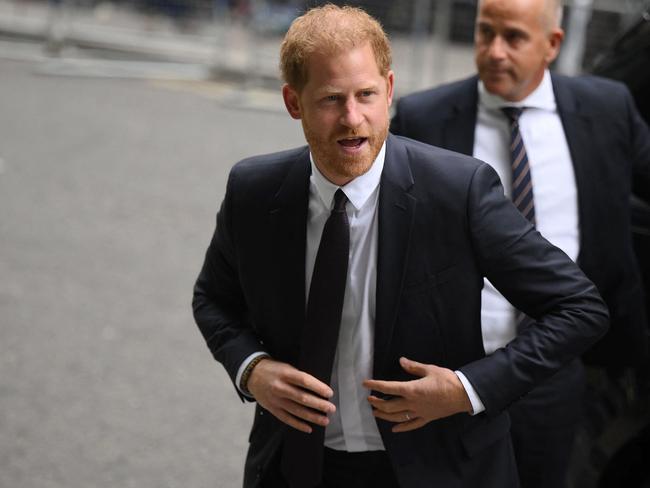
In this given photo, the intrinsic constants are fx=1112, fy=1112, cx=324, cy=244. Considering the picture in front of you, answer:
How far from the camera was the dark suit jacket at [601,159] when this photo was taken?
3.17m

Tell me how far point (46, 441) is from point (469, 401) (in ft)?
9.25

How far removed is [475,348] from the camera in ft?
7.56

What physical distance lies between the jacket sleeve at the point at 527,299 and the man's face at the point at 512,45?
1.02m

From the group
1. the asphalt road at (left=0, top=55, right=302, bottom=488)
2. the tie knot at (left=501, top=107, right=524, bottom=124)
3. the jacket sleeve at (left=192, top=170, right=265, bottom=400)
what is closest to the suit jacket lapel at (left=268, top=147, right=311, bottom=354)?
the jacket sleeve at (left=192, top=170, right=265, bottom=400)

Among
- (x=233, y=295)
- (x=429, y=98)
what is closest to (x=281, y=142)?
(x=429, y=98)

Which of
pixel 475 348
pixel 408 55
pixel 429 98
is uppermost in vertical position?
pixel 429 98

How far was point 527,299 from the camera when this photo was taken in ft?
7.32

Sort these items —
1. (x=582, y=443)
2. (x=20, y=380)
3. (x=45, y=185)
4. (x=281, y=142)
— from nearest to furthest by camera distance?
(x=582, y=443)
(x=20, y=380)
(x=45, y=185)
(x=281, y=142)

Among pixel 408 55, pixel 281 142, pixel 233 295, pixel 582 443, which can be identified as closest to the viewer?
pixel 233 295

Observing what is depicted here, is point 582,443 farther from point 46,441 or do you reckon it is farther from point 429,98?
point 46,441

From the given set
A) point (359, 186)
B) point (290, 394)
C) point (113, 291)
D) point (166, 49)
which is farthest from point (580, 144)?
point (166, 49)

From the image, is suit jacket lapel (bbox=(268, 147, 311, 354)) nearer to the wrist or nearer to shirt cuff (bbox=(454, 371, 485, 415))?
the wrist

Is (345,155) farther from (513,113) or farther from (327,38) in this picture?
(513,113)

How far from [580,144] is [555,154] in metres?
0.08
